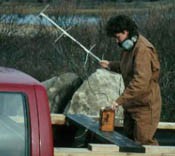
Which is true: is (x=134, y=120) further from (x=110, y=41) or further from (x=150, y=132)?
(x=110, y=41)

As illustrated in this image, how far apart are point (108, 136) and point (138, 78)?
28.8 inches

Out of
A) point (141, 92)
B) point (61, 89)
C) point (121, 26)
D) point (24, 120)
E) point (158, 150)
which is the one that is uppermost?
point (121, 26)

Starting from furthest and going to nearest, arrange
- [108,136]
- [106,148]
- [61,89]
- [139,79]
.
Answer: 1. [61,89]
2. [139,79]
3. [108,136]
4. [106,148]

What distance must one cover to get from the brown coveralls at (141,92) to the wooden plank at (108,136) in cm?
33

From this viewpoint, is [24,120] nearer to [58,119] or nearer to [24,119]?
[24,119]

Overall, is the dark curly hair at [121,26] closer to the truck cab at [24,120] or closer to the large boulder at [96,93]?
the truck cab at [24,120]

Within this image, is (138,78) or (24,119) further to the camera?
(138,78)

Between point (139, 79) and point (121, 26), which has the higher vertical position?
point (121, 26)

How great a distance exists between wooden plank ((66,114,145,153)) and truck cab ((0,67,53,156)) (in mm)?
1092

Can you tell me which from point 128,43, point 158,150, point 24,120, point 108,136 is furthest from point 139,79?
point 24,120

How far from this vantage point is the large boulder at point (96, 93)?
33.4 ft

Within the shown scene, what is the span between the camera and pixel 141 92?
6.39m

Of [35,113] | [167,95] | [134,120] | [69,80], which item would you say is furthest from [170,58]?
[35,113]

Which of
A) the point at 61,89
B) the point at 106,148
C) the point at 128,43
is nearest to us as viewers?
the point at 106,148
